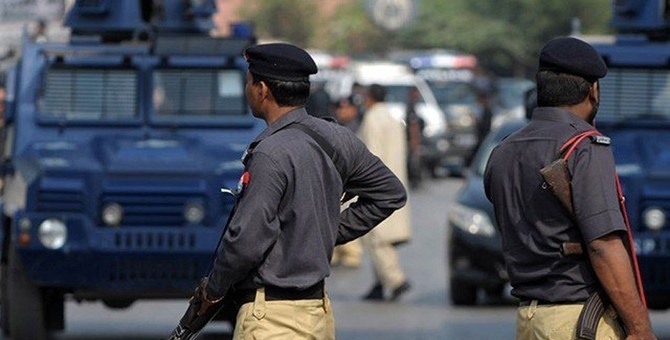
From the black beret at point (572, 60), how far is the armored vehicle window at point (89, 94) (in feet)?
22.0

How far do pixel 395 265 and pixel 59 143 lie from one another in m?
4.18

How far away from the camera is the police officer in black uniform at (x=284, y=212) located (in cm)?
583

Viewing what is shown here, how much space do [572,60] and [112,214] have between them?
5.84 meters

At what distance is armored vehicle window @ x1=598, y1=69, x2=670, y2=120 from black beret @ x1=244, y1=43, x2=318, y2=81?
7132mm

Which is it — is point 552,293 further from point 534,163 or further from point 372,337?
point 372,337

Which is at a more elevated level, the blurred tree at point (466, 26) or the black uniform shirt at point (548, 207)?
the black uniform shirt at point (548, 207)

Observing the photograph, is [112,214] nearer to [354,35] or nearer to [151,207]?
[151,207]

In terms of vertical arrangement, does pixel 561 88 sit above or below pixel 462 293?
above

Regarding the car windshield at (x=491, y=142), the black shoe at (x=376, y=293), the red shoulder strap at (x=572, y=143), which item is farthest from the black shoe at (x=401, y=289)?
the red shoulder strap at (x=572, y=143)

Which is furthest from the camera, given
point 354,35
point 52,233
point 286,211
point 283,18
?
point 354,35

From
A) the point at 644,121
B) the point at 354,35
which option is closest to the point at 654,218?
the point at 644,121

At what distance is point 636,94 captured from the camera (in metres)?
13.0

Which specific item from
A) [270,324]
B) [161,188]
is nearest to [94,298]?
[161,188]

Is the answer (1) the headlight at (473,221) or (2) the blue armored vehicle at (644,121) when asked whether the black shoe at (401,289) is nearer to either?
(1) the headlight at (473,221)
